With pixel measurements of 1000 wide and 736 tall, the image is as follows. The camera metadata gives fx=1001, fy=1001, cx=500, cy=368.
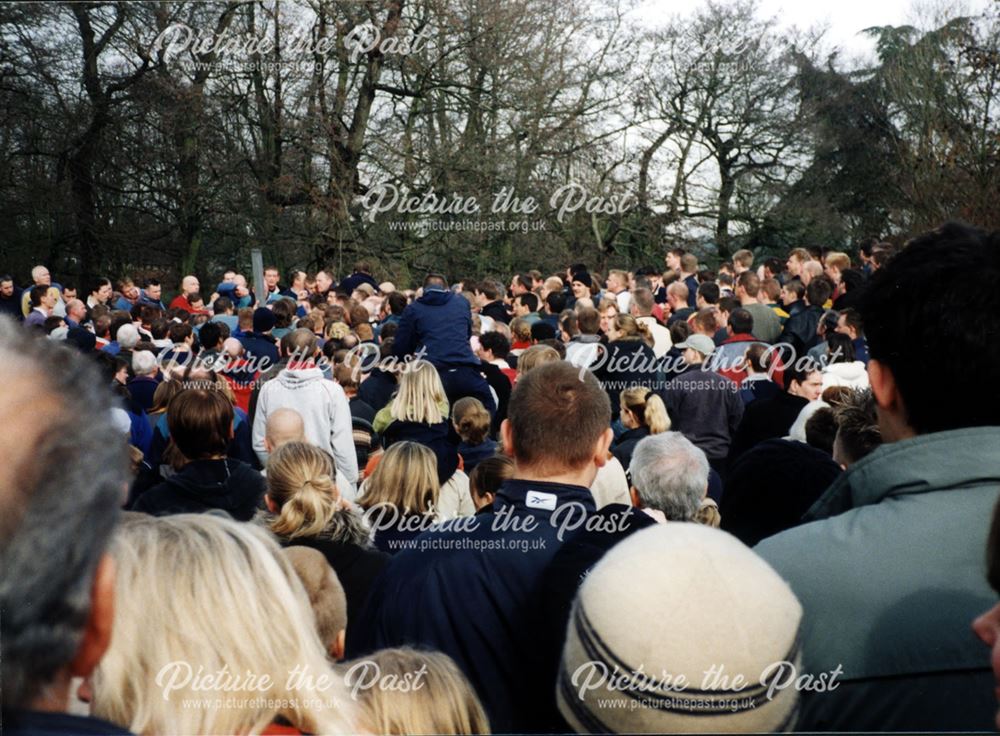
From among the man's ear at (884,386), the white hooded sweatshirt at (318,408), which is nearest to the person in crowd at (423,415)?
the white hooded sweatshirt at (318,408)

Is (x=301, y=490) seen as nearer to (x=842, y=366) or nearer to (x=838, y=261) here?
(x=842, y=366)

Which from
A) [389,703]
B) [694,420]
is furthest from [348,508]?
[694,420]

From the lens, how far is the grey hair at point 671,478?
11.8ft

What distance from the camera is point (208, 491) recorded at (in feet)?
13.1

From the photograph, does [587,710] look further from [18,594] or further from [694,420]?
[694,420]

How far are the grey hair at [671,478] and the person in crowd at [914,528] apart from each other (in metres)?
1.78

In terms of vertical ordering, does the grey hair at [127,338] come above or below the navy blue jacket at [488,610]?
above

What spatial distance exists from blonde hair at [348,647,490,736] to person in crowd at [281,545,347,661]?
0.58 m

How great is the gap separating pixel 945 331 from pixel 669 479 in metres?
1.96

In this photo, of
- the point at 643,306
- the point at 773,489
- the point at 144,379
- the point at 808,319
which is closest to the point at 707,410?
the point at 643,306

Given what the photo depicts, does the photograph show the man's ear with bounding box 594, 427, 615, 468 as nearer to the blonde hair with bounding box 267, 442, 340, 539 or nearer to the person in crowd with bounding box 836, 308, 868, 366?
the blonde hair with bounding box 267, 442, 340, 539

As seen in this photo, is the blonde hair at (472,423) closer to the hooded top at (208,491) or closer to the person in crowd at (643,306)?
the hooded top at (208,491)

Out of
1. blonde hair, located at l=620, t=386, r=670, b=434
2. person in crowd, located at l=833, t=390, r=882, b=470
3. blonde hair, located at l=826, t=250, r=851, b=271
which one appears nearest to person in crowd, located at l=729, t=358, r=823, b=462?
blonde hair, located at l=620, t=386, r=670, b=434

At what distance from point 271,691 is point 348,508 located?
1869mm
